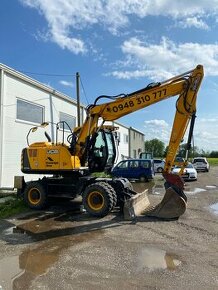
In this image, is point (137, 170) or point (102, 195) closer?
point (102, 195)

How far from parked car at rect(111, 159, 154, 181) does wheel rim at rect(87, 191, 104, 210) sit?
1446 cm

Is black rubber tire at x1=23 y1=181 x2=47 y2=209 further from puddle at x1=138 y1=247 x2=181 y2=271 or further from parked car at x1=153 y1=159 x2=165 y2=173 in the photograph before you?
parked car at x1=153 y1=159 x2=165 y2=173

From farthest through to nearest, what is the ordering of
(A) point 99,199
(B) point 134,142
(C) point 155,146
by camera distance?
(C) point 155,146 → (B) point 134,142 → (A) point 99,199

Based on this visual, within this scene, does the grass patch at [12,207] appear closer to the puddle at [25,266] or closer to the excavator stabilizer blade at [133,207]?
the excavator stabilizer blade at [133,207]

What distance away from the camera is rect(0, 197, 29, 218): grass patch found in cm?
1227

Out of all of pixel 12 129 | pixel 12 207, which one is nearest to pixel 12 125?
pixel 12 129

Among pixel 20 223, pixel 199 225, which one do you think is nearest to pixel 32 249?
pixel 20 223

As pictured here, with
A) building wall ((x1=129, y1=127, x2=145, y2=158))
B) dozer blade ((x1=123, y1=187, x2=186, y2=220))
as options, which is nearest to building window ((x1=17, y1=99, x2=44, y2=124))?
dozer blade ((x1=123, y1=187, x2=186, y2=220))

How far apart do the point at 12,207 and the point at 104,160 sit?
137 inches

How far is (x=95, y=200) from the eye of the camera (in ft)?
38.9

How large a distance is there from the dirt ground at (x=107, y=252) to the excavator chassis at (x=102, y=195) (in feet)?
1.15

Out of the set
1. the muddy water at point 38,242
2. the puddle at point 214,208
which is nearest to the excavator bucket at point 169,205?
the muddy water at point 38,242

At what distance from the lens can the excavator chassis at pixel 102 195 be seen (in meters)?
11.4

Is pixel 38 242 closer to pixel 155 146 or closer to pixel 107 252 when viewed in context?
pixel 107 252
